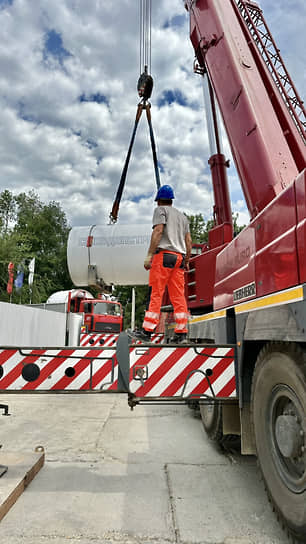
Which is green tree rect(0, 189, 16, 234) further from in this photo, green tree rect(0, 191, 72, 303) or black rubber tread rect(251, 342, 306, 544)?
black rubber tread rect(251, 342, 306, 544)

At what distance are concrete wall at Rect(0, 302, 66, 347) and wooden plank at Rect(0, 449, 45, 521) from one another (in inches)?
145

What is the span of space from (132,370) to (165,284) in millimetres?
1269

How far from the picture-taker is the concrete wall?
695cm

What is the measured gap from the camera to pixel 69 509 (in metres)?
2.62

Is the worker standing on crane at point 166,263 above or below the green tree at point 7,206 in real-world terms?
below

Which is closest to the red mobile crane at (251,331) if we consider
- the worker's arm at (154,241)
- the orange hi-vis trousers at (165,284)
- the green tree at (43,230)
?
the orange hi-vis trousers at (165,284)

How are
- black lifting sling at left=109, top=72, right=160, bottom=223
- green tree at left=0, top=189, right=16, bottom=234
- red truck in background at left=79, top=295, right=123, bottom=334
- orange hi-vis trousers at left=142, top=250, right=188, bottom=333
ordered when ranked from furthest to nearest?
1. green tree at left=0, top=189, right=16, bottom=234
2. red truck in background at left=79, top=295, right=123, bottom=334
3. black lifting sling at left=109, top=72, right=160, bottom=223
4. orange hi-vis trousers at left=142, top=250, right=188, bottom=333

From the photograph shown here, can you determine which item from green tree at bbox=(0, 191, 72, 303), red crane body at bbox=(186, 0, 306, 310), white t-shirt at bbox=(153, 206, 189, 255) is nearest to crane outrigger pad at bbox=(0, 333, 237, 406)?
red crane body at bbox=(186, 0, 306, 310)

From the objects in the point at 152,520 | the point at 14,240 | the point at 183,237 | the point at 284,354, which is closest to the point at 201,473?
the point at 152,520

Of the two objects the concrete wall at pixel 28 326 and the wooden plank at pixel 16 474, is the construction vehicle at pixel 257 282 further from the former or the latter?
the concrete wall at pixel 28 326

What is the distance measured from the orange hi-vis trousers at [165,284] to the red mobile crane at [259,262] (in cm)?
30

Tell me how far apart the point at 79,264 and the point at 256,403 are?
645 centimetres

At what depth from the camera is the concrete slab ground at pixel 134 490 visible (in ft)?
7.57

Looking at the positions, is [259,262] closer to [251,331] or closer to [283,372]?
[251,331]
